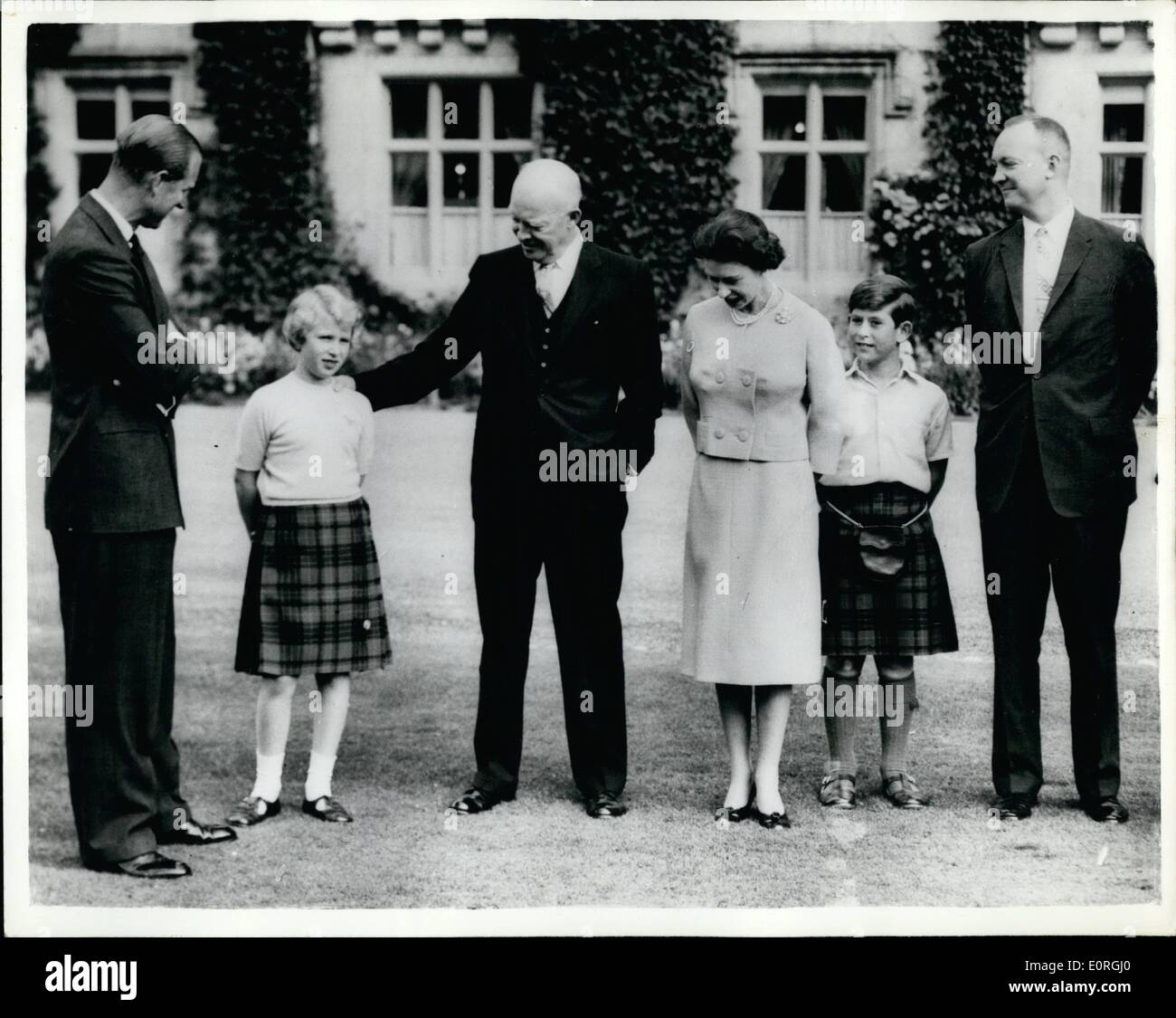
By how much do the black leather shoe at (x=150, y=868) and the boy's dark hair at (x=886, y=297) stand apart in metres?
2.79

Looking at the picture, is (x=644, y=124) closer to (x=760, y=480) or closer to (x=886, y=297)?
(x=886, y=297)

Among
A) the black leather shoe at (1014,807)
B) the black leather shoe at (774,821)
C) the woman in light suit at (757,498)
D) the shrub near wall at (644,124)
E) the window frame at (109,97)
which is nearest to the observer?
the woman in light suit at (757,498)

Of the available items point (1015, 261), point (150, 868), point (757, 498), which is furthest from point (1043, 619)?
point (150, 868)

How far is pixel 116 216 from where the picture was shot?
5.02 metres

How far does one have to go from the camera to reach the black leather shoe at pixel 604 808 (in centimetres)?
541

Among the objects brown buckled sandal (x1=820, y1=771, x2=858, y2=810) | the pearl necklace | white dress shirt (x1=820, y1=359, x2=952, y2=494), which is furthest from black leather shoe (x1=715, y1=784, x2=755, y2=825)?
the pearl necklace

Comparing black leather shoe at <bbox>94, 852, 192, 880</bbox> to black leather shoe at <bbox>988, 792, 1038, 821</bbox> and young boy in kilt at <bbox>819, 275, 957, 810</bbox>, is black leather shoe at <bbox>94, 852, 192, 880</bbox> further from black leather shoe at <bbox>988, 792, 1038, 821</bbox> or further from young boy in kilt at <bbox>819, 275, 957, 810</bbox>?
black leather shoe at <bbox>988, 792, 1038, 821</bbox>

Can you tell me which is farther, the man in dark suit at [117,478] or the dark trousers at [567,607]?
the dark trousers at [567,607]

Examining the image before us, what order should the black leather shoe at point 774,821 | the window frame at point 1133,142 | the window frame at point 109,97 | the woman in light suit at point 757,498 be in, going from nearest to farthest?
the woman in light suit at point 757,498 → the black leather shoe at point 774,821 → the window frame at point 1133,142 → the window frame at point 109,97

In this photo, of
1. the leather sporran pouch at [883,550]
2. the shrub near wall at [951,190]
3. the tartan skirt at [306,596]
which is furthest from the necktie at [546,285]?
the shrub near wall at [951,190]

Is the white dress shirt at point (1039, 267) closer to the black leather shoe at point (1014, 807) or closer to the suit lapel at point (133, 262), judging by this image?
the black leather shoe at point (1014, 807)

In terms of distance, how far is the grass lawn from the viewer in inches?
204

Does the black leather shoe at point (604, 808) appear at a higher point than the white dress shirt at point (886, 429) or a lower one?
lower

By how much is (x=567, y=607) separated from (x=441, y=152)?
203 centimetres
